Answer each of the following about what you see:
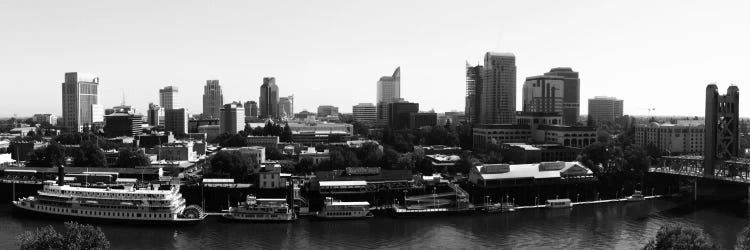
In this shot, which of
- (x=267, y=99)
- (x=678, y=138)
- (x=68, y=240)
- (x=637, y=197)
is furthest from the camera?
(x=267, y=99)

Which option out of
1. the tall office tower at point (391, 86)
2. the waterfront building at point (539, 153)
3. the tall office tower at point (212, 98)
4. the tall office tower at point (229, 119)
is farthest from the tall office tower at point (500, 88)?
the tall office tower at point (212, 98)

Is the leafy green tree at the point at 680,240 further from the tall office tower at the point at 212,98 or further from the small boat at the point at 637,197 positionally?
the tall office tower at the point at 212,98

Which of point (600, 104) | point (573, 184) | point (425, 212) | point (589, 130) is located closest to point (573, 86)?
point (600, 104)

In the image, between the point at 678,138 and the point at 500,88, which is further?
the point at 500,88

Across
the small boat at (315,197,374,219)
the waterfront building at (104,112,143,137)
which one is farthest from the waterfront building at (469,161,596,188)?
the waterfront building at (104,112,143,137)

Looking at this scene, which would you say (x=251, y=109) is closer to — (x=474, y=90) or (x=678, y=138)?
(x=474, y=90)

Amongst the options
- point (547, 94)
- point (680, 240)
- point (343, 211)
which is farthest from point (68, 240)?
point (547, 94)

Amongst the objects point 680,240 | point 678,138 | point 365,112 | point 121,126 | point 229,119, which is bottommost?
point 680,240
